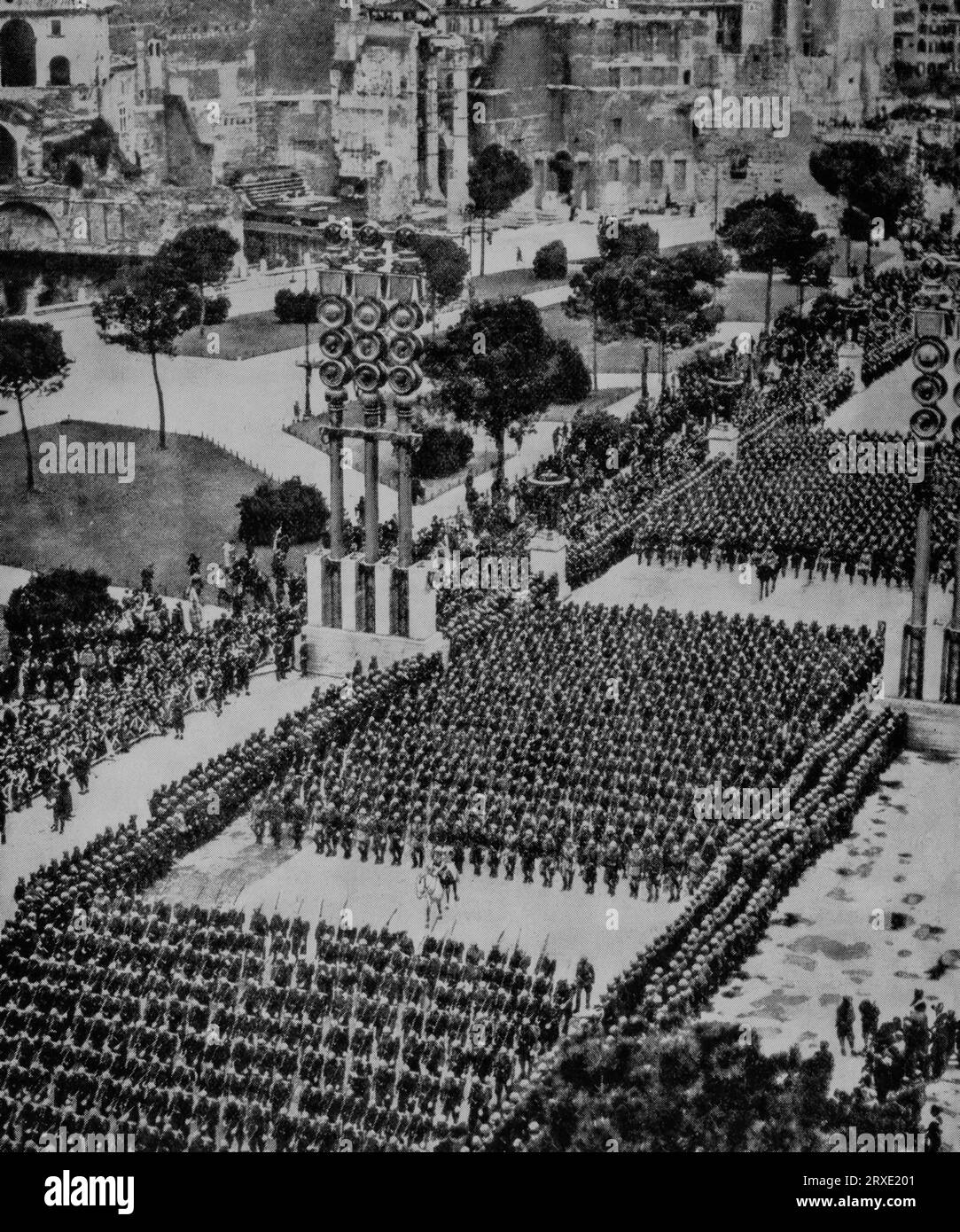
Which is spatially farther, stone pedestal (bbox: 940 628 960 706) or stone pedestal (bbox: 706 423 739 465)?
stone pedestal (bbox: 706 423 739 465)

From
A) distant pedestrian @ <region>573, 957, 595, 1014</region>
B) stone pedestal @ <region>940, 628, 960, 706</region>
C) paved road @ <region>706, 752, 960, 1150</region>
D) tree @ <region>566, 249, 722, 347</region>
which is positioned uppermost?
tree @ <region>566, 249, 722, 347</region>

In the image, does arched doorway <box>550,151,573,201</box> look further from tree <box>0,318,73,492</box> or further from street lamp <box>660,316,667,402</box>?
tree <box>0,318,73,492</box>

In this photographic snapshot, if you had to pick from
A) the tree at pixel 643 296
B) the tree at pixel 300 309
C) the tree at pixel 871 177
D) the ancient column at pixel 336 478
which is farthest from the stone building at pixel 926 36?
the tree at pixel 300 309

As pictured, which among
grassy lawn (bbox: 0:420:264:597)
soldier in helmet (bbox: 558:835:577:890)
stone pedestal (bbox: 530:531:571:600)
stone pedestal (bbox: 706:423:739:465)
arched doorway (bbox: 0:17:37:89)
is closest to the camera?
soldier in helmet (bbox: 558:835:577:890)

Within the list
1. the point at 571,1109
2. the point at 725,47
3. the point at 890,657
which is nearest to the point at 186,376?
the point at 890,657

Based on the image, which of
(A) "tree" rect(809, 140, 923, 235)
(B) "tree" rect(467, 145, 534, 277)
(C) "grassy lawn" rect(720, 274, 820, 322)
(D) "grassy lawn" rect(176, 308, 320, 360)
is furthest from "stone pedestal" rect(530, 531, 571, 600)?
(A) "tree" rect(809, 140, 923, 235)
